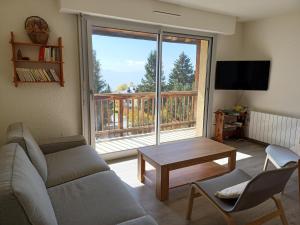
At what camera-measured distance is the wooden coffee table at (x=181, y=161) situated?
7.71ft

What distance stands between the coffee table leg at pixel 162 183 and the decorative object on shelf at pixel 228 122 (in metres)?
2.31

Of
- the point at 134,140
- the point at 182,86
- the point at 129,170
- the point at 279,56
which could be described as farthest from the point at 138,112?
the point at 279,56

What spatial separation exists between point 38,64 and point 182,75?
2.51m

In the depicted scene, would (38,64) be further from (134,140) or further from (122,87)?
(134,140)

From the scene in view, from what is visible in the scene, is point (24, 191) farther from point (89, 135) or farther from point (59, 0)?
point (59, 0)

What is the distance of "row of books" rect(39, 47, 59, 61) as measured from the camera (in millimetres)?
2699

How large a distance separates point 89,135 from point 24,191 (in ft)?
7.20

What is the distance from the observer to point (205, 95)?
4.31 meters

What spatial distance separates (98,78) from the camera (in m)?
3.29

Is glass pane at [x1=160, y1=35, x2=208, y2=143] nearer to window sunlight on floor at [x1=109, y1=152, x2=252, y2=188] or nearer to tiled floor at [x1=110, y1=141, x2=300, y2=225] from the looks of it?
window sunlight on floor at [x1=109, y1=152, x2=252, y2=188]

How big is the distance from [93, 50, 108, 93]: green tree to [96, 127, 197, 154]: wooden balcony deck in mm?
1021

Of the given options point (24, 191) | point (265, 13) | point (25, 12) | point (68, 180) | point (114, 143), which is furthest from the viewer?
point (114, 143)

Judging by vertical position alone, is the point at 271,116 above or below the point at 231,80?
below

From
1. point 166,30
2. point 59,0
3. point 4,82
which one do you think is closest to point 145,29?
point 166,30
